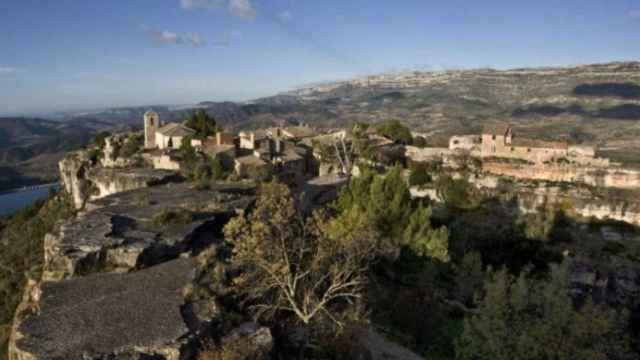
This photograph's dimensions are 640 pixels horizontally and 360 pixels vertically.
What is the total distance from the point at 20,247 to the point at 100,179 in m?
11.8

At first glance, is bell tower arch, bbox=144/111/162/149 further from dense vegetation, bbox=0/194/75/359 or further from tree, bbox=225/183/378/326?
tree, bbox=225/183/378/326

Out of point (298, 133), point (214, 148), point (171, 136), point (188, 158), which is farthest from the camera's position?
Result: point (298, 133)

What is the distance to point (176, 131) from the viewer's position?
146ft

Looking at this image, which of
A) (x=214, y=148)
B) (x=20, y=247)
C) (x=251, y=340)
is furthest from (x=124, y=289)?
(x=20, y=247)

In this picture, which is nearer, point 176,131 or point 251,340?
point 251,340

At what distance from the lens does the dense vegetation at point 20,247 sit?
27328mm

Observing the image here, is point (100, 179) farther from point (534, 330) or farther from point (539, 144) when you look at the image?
point (539, 144)

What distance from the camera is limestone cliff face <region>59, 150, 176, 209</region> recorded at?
84.5 ft

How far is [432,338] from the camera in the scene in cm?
1548

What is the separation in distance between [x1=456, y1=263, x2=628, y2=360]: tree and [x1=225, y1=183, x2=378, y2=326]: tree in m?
4.33

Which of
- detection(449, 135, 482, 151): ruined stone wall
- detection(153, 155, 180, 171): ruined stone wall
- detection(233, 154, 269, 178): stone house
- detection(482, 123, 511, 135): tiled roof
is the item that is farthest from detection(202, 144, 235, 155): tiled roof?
detection(482, 123, 511, 135): tiled roof

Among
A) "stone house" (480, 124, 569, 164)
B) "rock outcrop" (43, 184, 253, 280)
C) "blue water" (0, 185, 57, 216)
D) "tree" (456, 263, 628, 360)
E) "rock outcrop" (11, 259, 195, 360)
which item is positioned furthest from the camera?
"blue water" (0, 185, 57, 216)

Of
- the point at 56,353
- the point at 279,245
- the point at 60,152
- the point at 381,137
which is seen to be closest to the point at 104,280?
the point at 56,353

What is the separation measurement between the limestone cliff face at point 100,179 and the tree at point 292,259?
14.9 m
